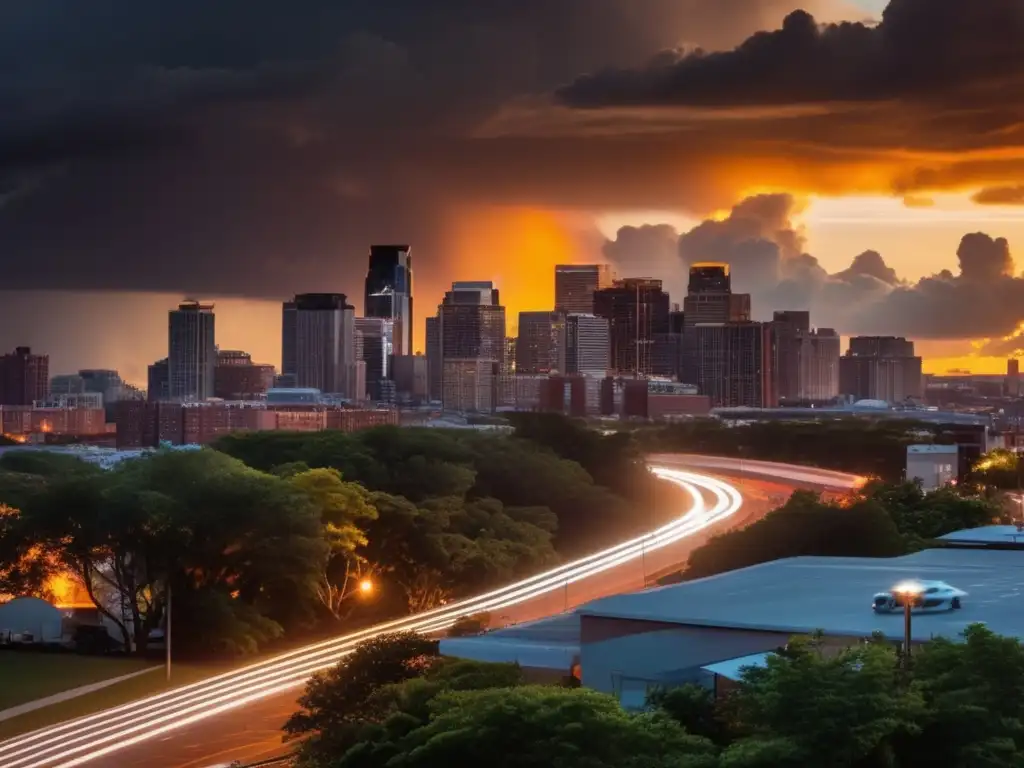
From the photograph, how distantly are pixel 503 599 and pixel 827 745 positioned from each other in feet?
75.3

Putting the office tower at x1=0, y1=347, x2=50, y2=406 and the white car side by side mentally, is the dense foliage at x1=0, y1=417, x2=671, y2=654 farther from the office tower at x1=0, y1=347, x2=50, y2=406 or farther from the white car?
the office tower at x1=0, y1=347, x2=50, y2=406

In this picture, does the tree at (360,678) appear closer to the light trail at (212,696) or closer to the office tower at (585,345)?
the light trail at (212,696)

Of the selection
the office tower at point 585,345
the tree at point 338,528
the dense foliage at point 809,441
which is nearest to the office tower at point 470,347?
the office tower at point 585,345

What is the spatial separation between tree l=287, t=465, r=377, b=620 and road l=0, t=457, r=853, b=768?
377 centimetres

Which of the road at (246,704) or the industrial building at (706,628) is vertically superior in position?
the industrial building at (706,628)

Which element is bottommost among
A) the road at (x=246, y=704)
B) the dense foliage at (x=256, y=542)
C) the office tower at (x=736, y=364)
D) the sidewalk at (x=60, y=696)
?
the sidewalk at (x=60, y=696)

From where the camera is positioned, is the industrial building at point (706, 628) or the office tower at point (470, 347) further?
the office tower at point (470, 347)

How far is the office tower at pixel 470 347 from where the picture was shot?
17562 centimetres

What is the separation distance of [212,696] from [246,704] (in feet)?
2.66

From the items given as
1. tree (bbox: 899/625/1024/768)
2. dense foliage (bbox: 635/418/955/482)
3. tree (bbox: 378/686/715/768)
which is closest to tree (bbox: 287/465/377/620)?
tree (bbox: 378/686/715/768)

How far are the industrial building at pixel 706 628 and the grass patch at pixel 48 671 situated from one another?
1173 cm

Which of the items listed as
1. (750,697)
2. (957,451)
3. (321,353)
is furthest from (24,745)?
(321,353)

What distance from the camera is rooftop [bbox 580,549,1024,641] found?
18281 mm

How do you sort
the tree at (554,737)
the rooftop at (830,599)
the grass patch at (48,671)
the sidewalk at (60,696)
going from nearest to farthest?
the tree at (554,737)
the rooftop at (830,599)
the sidewalk at (60,696)
the grass patch at (48,671)
